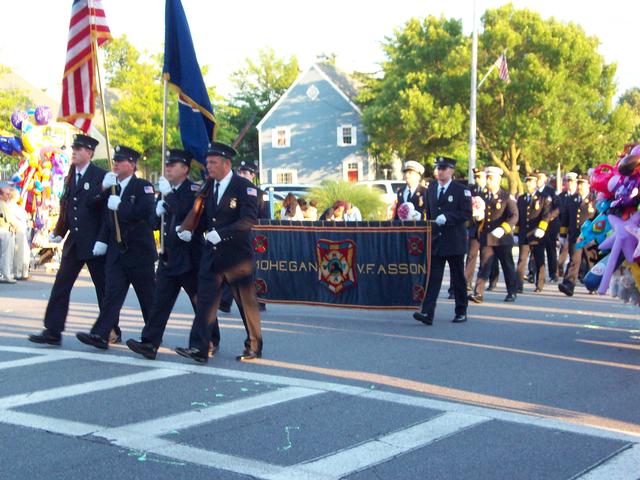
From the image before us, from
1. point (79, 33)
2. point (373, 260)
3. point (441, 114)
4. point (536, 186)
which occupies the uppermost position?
point (441, 114)

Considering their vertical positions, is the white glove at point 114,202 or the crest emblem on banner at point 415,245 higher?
the white glove at point 114,202

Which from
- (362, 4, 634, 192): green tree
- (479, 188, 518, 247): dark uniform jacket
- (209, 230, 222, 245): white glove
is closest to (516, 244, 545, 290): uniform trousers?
(479, 188, 518, 247): dark uniform jacket

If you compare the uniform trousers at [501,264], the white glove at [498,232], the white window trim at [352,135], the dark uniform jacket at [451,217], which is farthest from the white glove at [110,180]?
the white window trim at [352,135]

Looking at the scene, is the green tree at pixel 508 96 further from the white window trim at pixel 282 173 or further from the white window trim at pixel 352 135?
the white window trim at pixel 282 173

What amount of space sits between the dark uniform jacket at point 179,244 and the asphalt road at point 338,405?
902 mm

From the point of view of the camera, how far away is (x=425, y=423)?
6.37 metres

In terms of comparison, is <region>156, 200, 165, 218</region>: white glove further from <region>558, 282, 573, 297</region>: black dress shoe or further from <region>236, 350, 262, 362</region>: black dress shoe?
<region>558, 282, 573, 297</region>: black dress shoe

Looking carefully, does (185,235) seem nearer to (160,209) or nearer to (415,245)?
(160,209)

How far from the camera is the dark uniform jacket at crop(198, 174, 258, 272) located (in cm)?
868

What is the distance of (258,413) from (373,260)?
18.4 feet

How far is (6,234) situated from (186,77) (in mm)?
9178

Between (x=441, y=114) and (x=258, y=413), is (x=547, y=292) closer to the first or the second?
(x=258, y=413)

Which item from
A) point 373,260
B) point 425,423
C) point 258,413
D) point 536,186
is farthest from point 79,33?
point 536,186

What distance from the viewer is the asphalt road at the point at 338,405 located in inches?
213
